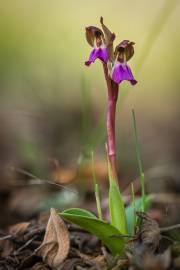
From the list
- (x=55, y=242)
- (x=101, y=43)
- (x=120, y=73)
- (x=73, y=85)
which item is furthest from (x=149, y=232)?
(x=73, y=85)

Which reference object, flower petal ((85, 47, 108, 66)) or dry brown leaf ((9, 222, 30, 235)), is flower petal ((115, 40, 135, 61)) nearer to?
flower petal ((85, 47, 108, 66))

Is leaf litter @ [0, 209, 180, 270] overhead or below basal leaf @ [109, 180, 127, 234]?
below

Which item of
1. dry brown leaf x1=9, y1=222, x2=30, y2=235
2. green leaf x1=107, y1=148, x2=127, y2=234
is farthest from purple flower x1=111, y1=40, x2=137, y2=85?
dry brown leaf x1=9, y1=222, x2=30, y2=235

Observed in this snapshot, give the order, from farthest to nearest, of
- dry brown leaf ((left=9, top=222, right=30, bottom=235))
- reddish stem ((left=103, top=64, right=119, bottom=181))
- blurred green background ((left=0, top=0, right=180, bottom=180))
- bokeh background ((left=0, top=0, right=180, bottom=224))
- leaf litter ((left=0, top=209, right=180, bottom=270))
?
blurred green background ((left=0, top=0, right=180, bottom=180)) → bokeh background ((left=0, top=0, right=180, bottom=224)) → dry brown leaf ((left=9, top=222, right=30, bottom=235)) → reddish stem ((left=103, top=64, right=119, bottom=181)) → leaf litter ((left=0, top=209, right=180, bottom=270))

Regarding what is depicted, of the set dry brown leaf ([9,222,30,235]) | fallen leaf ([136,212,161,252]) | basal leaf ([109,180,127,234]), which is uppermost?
basal leaf ([109,180,127,234])

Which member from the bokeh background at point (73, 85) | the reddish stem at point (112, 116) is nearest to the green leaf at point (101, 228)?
the reddish stem at point (112, 116)

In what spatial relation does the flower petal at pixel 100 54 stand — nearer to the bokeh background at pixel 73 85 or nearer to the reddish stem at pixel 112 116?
the reddish stem at pixel 112 116

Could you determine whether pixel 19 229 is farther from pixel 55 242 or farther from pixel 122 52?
pixel 122 52
